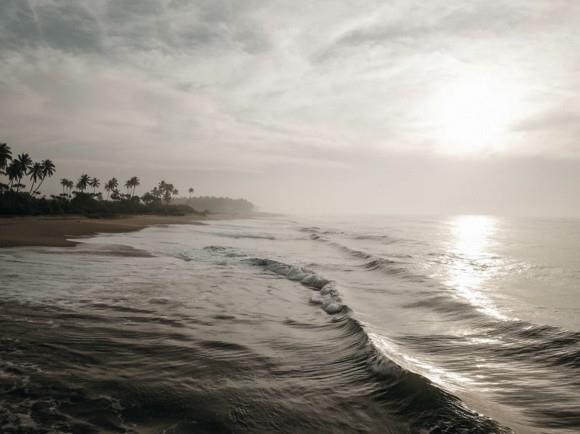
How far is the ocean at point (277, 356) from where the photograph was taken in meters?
4.68

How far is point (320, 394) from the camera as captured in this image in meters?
5.43

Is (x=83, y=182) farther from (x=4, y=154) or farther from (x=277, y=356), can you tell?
(x=277, y=356)

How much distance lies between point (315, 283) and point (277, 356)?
353 inches

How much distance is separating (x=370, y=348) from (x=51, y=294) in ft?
30.0

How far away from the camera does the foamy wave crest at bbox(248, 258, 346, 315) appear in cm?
1159

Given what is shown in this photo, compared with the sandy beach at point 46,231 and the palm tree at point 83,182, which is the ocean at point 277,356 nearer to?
the sandy beach at point 46,231

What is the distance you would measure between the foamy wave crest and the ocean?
0.14 meters

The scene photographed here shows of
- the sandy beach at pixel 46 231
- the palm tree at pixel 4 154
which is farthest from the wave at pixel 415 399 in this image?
the palm tree at pixel 4 154

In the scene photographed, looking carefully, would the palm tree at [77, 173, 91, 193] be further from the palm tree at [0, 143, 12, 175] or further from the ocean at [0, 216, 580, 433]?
the ocean at [0, 216, 580, 433]

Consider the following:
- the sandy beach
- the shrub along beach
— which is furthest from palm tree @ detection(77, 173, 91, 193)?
the sandy beach

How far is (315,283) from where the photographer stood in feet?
52.2

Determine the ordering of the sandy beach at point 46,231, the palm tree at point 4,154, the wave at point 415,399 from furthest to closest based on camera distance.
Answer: the palm tree at point 4,154 < the sandy beach at point 46,231 < the wave at point 415,399

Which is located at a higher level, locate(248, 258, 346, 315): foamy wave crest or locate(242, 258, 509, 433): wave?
locate(242, 258, 509, 433): wave

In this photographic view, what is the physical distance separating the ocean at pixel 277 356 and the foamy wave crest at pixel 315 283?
14 centimetres
